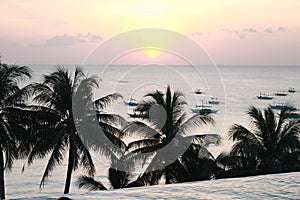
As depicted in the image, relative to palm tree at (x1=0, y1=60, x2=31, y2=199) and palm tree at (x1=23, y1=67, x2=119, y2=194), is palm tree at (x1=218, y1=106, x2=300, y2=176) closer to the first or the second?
palm tree at (x1=23, y1=67, x2=119, y2=194)

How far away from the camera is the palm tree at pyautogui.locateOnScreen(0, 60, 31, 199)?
728 inches

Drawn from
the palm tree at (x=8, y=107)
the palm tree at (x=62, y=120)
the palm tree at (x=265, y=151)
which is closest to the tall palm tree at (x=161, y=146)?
the palm tree at (x=265, y=151)

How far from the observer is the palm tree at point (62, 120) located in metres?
18.8

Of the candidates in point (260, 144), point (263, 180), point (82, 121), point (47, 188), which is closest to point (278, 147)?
point (260, 144)

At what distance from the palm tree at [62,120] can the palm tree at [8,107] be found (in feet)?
2.43

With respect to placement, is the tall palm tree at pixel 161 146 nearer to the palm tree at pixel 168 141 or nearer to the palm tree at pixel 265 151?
the palm tree at pixel 168 141

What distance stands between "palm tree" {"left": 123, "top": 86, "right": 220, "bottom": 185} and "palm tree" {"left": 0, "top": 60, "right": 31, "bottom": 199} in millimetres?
4527

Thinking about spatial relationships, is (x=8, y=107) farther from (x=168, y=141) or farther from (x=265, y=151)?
(x=265, y=151)

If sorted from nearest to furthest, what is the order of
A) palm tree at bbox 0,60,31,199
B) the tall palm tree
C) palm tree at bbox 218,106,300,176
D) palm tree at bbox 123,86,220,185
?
palm tree at bbox 218,106,300,176, palm tree at bbox 0,60,31,199, the tall palm tree, palm tree at bbox 123,86,220,185

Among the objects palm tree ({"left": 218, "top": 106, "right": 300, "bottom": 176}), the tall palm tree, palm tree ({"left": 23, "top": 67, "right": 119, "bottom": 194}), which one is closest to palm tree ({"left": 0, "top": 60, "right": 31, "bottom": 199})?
palm tree ({"left": 23, "top": 67, "right": 119, "bottom": 194})

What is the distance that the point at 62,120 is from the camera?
19.5 metres

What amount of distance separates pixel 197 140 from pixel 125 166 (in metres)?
3.29

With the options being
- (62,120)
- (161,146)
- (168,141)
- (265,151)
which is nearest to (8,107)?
(62,120)

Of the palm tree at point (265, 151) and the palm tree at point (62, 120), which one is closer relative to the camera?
the palm tree at point (265, 151)
